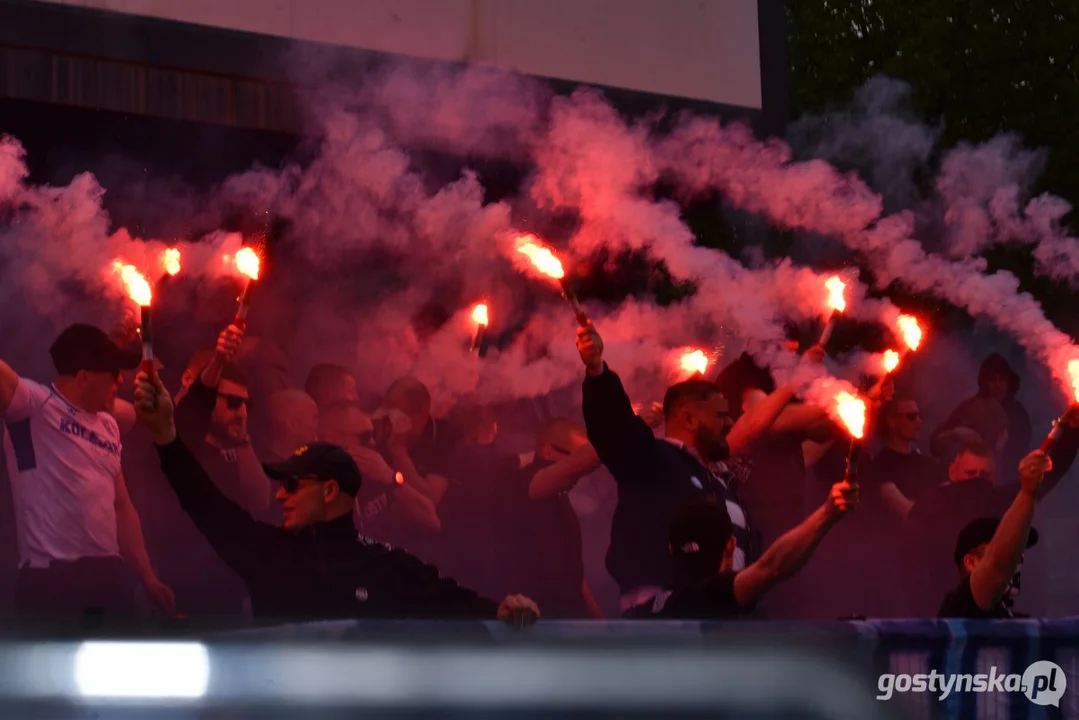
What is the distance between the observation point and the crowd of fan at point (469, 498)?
385 centimetres

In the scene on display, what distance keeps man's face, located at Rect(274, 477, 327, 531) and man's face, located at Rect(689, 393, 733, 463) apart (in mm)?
1563

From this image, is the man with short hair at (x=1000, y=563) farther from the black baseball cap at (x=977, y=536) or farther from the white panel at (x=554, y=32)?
the white panel at (x=554, y=32)

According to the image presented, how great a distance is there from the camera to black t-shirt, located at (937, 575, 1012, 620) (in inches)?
163

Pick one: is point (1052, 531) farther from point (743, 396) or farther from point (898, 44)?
point (898, 44)

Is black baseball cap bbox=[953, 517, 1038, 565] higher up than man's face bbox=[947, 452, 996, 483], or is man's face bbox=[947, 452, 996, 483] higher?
man's face bbox=[947, 452, 996, 483]

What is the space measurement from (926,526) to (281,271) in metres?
2.80

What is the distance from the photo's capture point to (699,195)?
555 centimetres

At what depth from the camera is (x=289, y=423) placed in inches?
179

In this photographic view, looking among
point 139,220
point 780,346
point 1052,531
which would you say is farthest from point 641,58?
point 1052,531

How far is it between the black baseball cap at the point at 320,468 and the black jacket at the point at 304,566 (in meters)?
0.11

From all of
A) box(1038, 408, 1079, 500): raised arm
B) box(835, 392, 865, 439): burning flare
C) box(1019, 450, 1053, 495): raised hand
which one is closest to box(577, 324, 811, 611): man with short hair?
box(835, 392, 865, 439): burning flare

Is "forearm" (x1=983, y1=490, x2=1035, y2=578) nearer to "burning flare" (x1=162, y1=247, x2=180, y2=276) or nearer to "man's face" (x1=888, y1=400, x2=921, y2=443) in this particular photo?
"man's face" (x1=888, y1=400, x2=921, y2=443)

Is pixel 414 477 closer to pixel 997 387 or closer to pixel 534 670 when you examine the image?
pixel 534 670

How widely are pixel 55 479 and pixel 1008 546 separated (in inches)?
117
